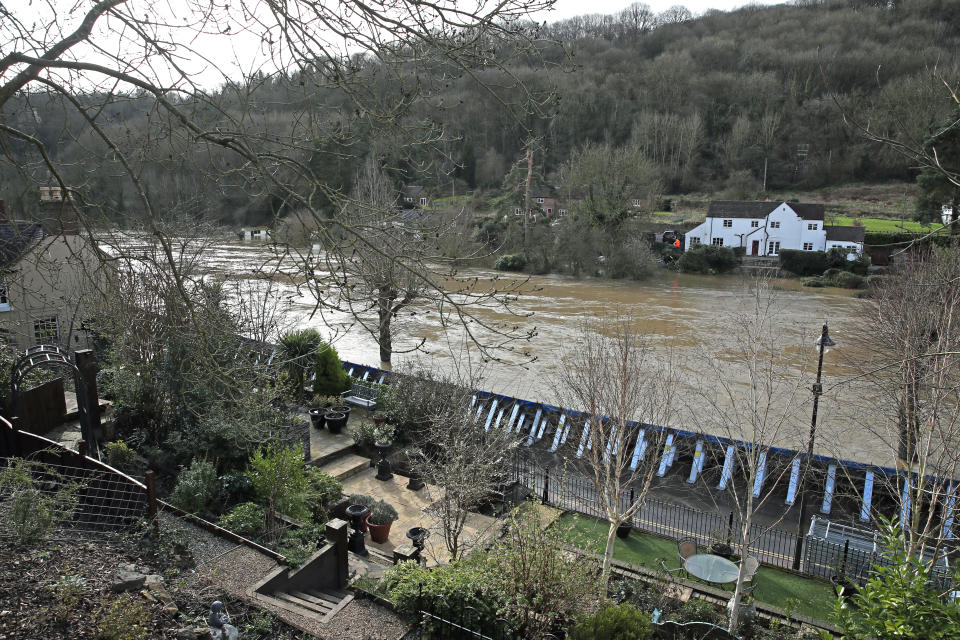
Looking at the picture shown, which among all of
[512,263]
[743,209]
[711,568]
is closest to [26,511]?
[711,568]

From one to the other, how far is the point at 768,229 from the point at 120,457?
50683mm

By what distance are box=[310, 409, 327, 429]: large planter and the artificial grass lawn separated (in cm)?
670

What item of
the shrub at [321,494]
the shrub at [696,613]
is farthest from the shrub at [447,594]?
the shrub at [321,494]

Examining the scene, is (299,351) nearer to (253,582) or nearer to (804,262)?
(253,582)

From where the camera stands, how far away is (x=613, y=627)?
6457 millimetres

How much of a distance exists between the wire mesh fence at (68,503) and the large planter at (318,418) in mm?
7263

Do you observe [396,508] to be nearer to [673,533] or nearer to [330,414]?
[330,414]

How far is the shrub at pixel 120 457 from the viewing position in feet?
34.3

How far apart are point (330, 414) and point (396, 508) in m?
4.00

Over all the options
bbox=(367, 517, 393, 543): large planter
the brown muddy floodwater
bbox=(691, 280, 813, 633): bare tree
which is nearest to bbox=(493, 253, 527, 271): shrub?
the brown muddy floodwater

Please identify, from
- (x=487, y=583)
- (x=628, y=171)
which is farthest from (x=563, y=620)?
(x=628, y=171)

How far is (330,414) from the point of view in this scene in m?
15.2

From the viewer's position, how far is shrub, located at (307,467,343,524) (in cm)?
1072

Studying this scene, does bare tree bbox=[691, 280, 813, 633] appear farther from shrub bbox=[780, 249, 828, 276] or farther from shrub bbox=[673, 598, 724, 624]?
shrub bbox=[780, 249, 828, 276]
